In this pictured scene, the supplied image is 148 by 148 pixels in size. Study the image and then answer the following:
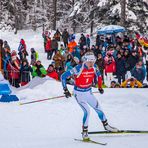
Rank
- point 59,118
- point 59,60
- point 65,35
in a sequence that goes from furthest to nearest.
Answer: point 65,35
point 59,60
point 59,118

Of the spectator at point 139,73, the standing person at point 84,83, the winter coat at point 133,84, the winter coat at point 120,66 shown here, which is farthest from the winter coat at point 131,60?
the standing person at point 84,83

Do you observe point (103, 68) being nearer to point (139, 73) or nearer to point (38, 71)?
point (139, 73)

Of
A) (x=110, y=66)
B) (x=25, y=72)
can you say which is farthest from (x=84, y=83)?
(x=110, y=66)

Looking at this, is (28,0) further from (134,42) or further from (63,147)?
(63,147)

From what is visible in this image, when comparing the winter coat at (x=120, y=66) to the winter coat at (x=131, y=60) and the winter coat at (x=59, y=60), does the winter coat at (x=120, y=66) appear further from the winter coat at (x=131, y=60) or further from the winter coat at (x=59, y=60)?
the winter coat at (x=59, y=60)

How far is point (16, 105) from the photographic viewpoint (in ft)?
41.0

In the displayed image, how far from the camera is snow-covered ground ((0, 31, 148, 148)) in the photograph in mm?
8477

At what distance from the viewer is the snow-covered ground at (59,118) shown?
8477 millimetres

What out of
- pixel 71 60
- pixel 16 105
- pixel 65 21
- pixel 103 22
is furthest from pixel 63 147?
pixel 65 21

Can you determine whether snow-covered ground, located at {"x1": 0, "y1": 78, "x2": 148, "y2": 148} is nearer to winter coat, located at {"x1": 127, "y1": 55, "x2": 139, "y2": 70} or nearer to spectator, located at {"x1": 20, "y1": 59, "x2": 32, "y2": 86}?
spectator, located at {"x1": 20, "y1": 59, "x2": 32, "y2": 86}

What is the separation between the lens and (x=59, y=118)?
436 inches

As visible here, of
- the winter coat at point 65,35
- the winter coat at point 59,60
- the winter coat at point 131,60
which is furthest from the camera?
the winter coat at point 65,35

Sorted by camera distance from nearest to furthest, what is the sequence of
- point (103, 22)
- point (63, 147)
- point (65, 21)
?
point (63, 147)
point (103, 22)
point (65, 21)

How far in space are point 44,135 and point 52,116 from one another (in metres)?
1.98
